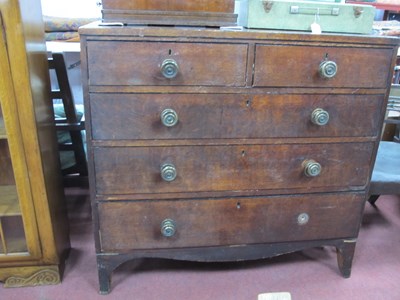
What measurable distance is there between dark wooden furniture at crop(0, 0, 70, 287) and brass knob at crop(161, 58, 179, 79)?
15.6 inches

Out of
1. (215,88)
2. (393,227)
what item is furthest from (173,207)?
(393,227)

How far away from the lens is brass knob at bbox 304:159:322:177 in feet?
3.71

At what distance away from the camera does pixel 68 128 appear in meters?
1.63

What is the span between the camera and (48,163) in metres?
1.21

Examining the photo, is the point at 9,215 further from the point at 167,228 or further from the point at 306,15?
the point at 306,15

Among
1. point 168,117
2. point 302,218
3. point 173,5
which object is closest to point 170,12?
point 173,5

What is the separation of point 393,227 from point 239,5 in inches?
50.5

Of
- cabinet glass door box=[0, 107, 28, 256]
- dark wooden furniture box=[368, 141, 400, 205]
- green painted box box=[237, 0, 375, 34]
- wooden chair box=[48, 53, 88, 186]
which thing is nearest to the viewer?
green painted box box=[237, 0, 375, 34]

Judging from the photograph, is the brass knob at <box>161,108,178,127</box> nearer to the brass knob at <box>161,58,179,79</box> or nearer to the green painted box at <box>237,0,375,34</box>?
the brass knob at <box>161,58,179,79</box>

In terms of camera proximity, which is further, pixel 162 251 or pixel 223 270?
pixel 223 270

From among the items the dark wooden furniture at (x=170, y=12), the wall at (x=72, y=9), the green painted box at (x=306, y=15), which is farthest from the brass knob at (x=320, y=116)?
the wall at (x=72, y=9)

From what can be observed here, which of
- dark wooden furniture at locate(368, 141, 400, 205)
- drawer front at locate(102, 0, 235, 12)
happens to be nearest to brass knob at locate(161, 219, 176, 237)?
drawer front at locate(102, 0, 235, 12)

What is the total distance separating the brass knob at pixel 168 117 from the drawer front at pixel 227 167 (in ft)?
0.30

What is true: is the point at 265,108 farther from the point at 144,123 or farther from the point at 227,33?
the point at 144,123
